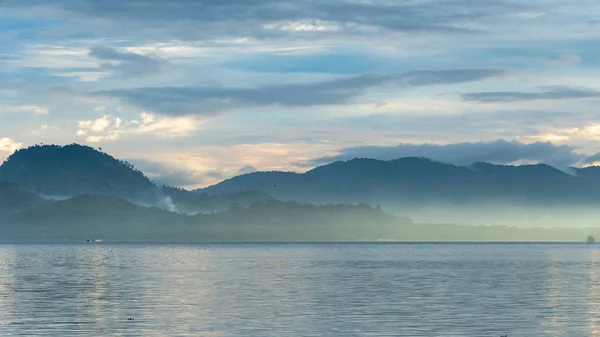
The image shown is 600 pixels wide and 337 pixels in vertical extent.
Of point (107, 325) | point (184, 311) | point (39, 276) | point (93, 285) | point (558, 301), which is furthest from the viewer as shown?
point (39, 276)

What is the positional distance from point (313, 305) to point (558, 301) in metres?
28.8

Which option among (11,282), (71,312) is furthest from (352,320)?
(11,282)

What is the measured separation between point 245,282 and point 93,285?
887 inches

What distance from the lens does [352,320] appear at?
9119 cm

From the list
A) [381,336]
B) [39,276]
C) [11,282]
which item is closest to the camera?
[381,336]

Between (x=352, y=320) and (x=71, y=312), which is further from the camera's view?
(x=71, y=312)

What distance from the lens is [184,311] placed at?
3912 inches

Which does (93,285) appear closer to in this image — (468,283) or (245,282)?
(245,282)

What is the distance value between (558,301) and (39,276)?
98.1 metres

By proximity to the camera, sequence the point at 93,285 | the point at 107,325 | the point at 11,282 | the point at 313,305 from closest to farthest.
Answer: the point at 107,325
the point at 313,305
the point at 93,285
the point at 11,282

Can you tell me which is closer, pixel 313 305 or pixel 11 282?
pixel 313 305

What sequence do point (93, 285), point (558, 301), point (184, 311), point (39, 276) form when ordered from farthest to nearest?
1. point (39, 276)
2. point (93, 285)
3. point (558, 301)
4. point (184, 311)

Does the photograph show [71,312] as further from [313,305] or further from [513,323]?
[513,323]

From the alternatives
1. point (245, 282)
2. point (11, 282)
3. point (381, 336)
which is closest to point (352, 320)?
point (381, 336)
